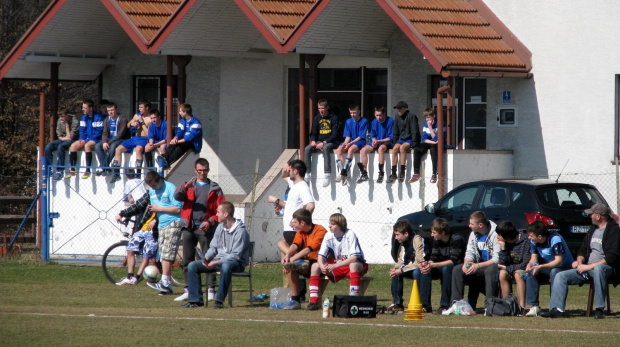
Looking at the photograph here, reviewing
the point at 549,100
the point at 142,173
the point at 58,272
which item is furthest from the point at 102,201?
the point at 549,100

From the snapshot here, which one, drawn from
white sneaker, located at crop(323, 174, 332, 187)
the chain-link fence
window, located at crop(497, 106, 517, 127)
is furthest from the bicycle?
window, located at crop(497, 106, 517, 127)

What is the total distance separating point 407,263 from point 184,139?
8.66m

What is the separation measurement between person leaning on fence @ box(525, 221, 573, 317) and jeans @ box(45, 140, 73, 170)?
12.3m

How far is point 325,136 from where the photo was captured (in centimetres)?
2156

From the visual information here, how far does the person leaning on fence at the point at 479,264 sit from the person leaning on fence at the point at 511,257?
0.08 metres

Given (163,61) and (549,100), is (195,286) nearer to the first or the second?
(549,100)

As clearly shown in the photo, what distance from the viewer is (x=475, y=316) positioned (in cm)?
→ 1368

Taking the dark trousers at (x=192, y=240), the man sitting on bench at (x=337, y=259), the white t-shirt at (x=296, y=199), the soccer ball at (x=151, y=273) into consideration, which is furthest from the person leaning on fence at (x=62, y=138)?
the man sitting on bench at (x=337, y=259)

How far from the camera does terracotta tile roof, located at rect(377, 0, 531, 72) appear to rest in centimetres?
2041

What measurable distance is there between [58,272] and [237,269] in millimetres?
6211

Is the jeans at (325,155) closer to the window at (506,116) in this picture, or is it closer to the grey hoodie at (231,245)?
the window at (506,116)

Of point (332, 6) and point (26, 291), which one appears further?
point (332, 6)

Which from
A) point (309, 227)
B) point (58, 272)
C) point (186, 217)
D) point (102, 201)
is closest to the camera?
point (309, 227)

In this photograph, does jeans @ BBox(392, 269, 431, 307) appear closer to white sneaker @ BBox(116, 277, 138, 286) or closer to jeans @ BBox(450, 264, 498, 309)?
jeans @ BBox(450, 264, 498, 309)
